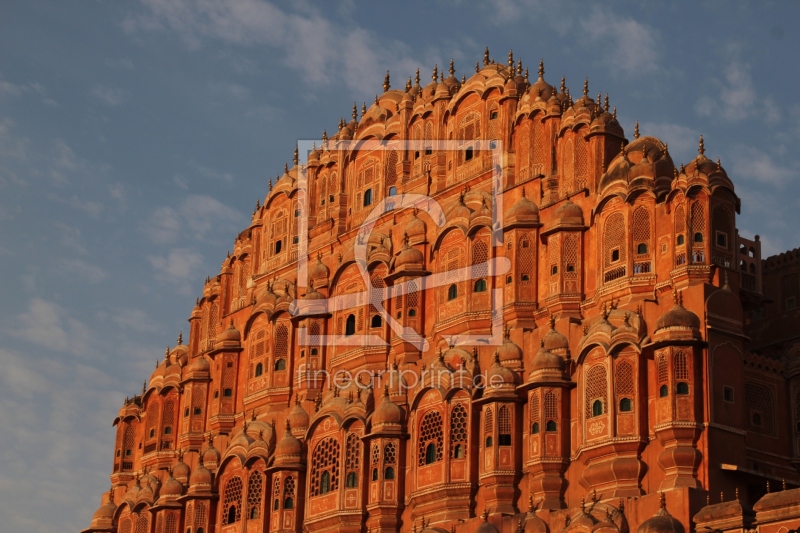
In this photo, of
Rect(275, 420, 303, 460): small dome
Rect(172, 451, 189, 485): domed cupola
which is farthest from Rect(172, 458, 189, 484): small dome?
Rect(275, 420, 303, 460): small dome

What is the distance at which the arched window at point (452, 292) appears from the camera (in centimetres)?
5116

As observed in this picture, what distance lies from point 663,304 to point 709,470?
486cm

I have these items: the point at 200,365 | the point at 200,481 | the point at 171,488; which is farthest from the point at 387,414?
the point at 200,365

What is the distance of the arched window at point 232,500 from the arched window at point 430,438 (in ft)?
28.1

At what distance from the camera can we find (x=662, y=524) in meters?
39.8

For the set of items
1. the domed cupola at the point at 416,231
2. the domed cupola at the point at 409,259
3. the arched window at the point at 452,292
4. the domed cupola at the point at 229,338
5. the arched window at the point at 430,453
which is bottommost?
the arched window at the point at 430,453

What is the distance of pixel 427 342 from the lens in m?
51.8

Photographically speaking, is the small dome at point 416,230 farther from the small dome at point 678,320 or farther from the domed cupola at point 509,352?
the small dome at point 678,320

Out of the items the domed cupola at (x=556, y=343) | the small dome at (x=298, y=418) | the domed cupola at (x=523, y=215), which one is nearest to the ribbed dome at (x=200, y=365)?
the small dome at (x=298, y=418)

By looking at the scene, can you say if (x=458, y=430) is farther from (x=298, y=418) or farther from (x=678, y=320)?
(x=298, y=418)

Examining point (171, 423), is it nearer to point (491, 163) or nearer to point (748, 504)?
point (491, 163)

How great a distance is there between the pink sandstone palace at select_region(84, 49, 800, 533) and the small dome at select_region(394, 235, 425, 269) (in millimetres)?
88

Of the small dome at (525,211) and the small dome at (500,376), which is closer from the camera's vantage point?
the small dome at (500,376)

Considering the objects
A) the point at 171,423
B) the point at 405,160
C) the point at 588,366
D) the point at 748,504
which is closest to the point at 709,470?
the point at 748,504
